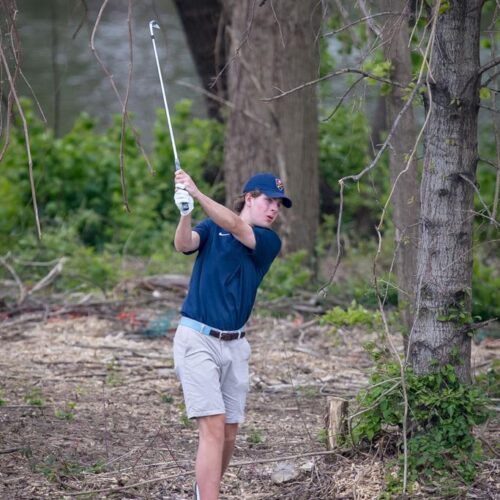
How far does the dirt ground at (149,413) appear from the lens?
5.55 meters

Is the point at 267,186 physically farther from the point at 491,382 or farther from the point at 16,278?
the point at 16,278

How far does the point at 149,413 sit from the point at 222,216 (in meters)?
2.53

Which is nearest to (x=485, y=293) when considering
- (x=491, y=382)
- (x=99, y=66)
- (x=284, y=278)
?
(x=284, y=278)

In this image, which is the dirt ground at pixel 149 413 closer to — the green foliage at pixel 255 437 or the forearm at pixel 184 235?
the green foliage at pixel 255 437

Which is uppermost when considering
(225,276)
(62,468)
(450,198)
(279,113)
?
(279,113)

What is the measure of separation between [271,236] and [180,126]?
940cm

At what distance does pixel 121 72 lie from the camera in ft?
76.4

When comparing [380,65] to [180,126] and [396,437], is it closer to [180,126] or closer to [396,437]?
[396,437]

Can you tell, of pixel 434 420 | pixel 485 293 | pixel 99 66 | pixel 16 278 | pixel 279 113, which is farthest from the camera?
pixel 99 66

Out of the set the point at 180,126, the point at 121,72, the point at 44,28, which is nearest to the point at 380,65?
the point at 180,126

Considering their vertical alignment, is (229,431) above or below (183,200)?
below

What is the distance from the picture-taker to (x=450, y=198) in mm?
5512

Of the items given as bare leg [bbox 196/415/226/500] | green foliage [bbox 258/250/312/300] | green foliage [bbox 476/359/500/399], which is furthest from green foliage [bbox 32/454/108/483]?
green foliage [bbox 258/250/312/300]

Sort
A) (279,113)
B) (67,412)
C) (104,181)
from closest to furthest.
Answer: (67,412), (279,113), (104,181)
